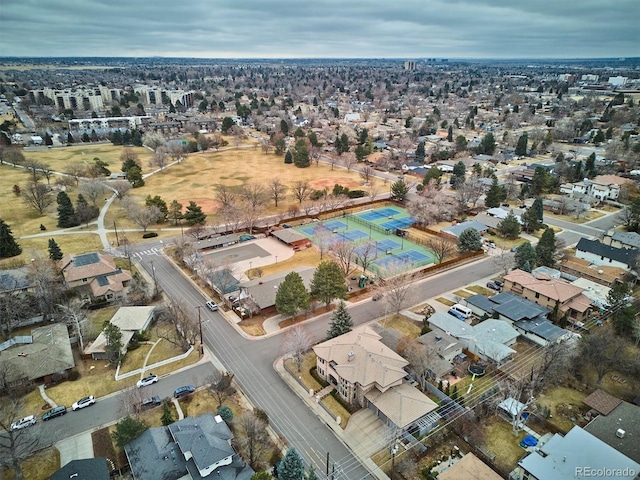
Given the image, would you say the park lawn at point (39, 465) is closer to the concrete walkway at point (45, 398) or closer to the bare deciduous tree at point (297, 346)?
the concrete walkway at point (45, 398)

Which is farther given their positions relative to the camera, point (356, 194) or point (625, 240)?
point (356, 194)

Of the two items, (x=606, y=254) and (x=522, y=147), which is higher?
(x=522, y=147)

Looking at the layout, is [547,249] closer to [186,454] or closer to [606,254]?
[606,254]

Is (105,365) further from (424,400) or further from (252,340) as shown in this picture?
(424,400)

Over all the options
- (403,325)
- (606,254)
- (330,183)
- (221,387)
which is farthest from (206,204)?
(606,254)

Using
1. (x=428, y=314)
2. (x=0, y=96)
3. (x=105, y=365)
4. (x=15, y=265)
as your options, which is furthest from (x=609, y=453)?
(x=0, y=96)

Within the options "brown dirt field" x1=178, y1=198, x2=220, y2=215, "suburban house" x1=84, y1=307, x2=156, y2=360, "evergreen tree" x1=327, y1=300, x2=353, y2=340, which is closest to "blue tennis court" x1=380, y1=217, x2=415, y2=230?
"brown dirt field" x1=178, y1=198, x2=220, y2=215

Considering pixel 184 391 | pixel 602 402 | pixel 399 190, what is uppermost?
pixel 399 190
